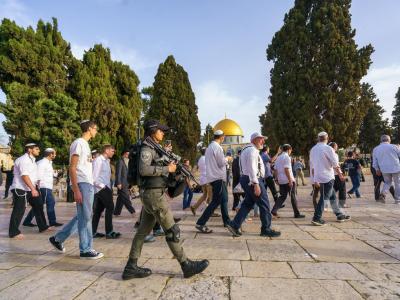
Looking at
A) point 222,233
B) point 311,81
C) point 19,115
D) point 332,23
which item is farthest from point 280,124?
point 222,233

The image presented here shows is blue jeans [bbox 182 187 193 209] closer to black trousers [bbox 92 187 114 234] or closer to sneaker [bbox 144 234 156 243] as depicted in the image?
black trousers [bbox 92 187 114 234]

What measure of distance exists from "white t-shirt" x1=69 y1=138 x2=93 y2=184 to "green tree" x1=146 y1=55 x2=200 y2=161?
33.7 metres

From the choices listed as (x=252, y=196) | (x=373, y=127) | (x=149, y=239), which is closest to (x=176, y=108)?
(x=373, y=127)

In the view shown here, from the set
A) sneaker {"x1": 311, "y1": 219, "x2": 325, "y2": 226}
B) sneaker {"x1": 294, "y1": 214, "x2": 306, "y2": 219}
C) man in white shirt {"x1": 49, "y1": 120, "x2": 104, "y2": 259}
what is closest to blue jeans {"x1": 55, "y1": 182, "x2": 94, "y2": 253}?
man in white shirt {"x1": 49, "y1": 120, "x2": 104, "y2": 259}

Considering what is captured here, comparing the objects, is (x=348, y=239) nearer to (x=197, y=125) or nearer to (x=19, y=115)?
(x=19, y=115)

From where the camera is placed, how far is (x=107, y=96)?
95.9 feet

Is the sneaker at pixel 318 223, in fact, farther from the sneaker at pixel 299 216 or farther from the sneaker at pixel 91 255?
the sneaker at pixel 91 255

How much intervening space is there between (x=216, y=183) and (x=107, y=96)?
25.1 meters

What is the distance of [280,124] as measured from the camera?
1187 inches

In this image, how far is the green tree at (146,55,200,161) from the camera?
3922 centimetres

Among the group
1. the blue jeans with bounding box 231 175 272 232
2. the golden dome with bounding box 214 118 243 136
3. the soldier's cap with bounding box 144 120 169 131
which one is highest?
the golden dome with bounding box 214 118 243 136

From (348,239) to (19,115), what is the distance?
2226 centimetres

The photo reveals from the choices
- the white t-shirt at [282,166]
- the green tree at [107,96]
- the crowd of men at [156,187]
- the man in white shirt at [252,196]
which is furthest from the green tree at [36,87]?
the man in white shirt at [252,196]

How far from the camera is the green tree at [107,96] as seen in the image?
2706 cm
